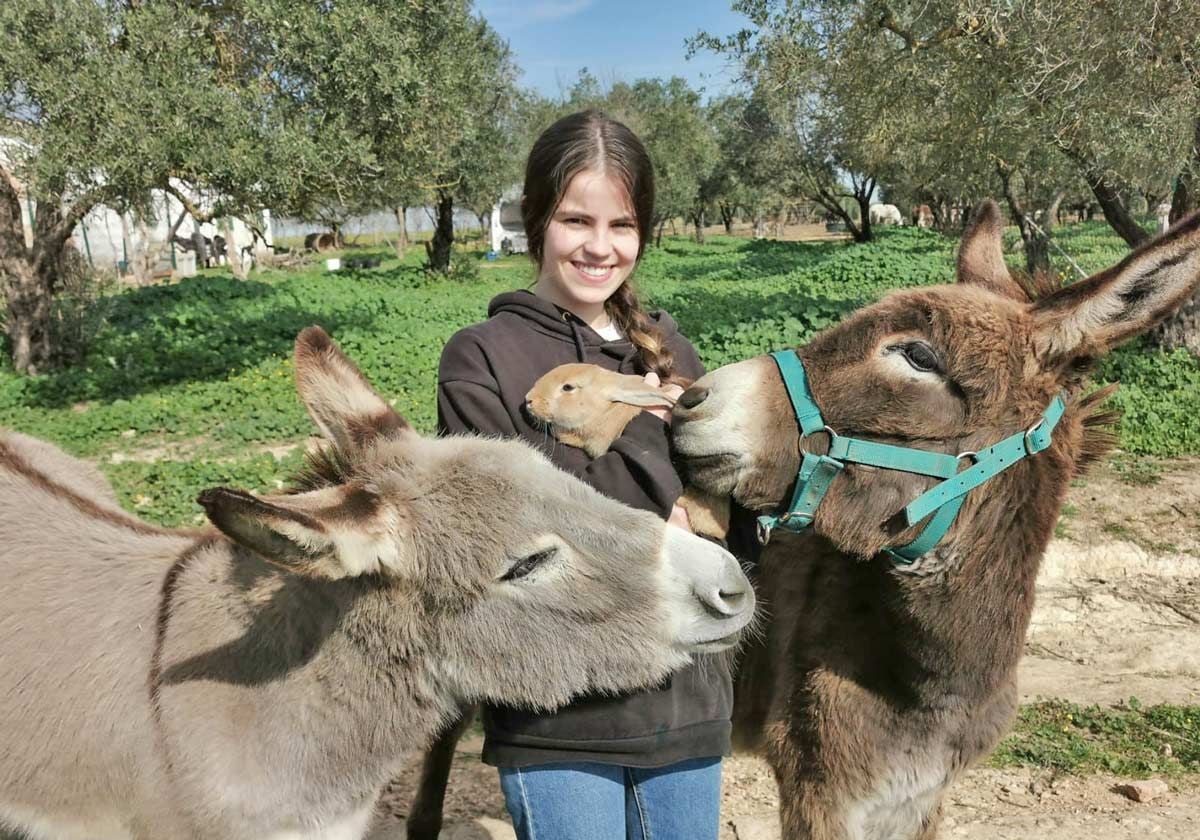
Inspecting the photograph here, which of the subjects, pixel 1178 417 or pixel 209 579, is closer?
pixel 209 579

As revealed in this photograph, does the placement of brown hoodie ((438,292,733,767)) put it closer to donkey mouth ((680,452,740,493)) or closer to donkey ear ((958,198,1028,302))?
donkey mouth ((680,452,740,493))

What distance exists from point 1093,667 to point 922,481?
12.3 feet

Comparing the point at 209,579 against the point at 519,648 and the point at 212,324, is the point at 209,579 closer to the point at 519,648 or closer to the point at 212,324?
the point at 519,648

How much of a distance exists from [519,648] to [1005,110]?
9.55 m

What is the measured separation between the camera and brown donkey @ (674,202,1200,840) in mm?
1997

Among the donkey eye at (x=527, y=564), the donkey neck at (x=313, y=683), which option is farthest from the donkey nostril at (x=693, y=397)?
the donkey neck at (x=313, y=683)

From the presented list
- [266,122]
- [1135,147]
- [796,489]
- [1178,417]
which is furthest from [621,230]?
[266,122]

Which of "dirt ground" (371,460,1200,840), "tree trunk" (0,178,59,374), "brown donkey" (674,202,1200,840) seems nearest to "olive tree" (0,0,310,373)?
"tree trunk" (0,178,59,374)

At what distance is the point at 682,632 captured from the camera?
1.83 m

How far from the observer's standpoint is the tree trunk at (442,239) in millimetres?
24844

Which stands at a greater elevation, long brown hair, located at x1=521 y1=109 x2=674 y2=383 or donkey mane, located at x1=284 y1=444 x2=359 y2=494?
long brown hair, located at x1=521 y1=109 x2=674 y2=383

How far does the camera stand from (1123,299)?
1.89m

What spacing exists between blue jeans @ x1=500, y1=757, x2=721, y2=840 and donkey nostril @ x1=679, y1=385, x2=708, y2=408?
881 mm

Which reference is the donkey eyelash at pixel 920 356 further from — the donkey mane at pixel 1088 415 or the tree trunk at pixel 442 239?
the tree trunk at pixel 442 239
